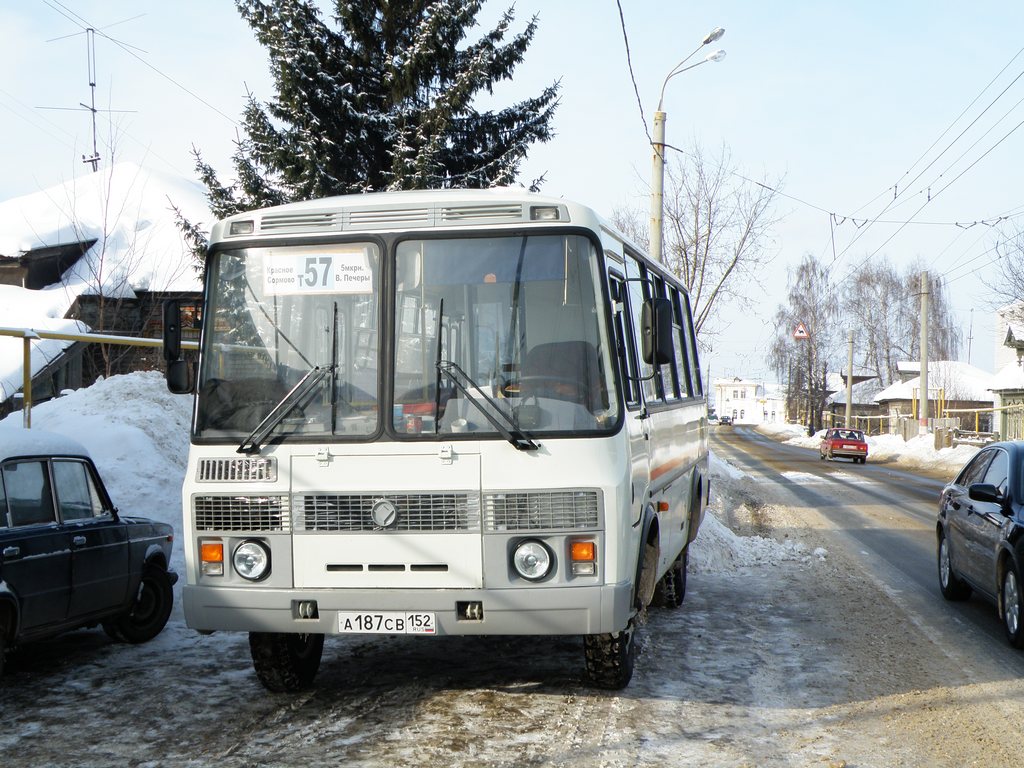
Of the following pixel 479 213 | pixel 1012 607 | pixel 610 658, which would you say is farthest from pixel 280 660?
pixel 1012 607

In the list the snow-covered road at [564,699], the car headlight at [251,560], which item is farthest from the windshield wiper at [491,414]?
the snow-covered road at [564,699]

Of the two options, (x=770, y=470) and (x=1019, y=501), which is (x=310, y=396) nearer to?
(x=1019, y=501)

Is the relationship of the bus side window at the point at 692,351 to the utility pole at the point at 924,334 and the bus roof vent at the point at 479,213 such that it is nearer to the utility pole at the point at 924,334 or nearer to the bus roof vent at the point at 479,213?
the bus roof vent at the point at 479,213

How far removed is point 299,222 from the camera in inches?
257

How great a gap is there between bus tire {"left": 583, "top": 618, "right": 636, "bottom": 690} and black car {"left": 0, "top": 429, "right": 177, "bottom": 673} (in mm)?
3392

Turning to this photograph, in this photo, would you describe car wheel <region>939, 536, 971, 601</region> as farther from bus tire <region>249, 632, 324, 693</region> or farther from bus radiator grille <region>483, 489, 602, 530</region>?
bus tire <region>249, 632, 324, 693</region>

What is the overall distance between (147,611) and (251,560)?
2858 mm

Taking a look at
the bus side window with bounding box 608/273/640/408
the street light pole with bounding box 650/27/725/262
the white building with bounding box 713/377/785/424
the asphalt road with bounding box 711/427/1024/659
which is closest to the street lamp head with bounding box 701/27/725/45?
the street light pole with bounding box 650/27/725/262

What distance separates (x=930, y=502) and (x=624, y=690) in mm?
18127

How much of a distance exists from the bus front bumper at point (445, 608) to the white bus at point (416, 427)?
0.01m

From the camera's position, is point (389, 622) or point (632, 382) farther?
point (632, 382)

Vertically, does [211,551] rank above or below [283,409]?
below

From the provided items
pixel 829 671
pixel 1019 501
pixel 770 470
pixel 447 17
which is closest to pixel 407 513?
pixel 829 671

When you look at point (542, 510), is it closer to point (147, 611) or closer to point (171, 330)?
point (171, 330)
